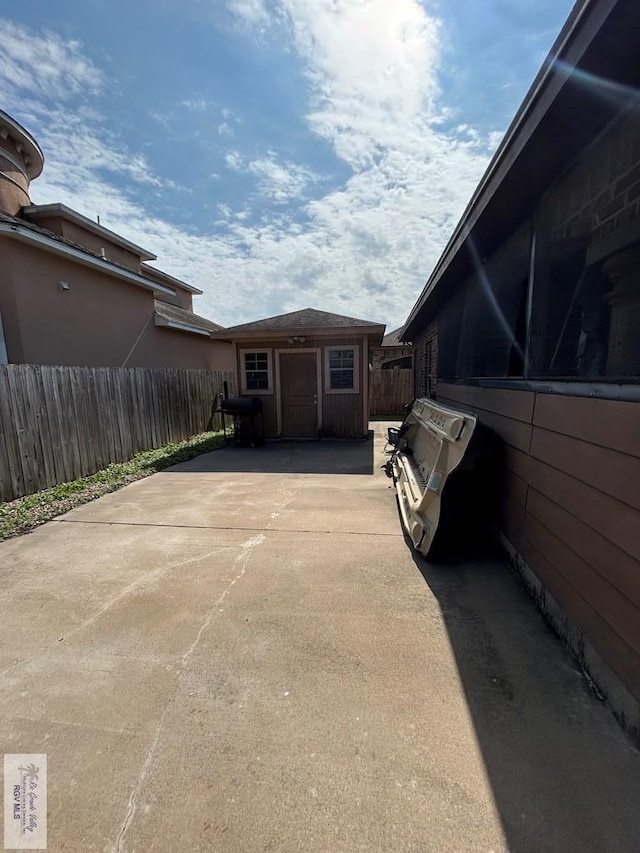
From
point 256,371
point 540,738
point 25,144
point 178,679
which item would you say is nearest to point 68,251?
point 25,144

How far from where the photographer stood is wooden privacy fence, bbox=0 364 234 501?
477 centimetres

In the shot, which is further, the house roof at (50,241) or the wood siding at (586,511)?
the house roof at (50,241)

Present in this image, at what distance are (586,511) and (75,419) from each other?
651cm

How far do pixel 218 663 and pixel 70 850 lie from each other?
34.4 inches

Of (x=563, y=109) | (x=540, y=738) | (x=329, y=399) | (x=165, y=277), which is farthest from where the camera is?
(x=165, y=277)

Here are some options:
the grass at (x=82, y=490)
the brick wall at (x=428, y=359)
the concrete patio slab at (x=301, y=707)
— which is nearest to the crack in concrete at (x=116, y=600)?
the concrete patio slab at (x=301, y=707)

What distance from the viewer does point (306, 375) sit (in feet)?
30.2

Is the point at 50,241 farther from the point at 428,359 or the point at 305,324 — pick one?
the point at 428,359

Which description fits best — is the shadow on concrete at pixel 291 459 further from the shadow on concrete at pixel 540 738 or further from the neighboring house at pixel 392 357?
the neighboring house at pixel 392 357

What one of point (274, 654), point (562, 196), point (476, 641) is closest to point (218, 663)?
point (274, 654)

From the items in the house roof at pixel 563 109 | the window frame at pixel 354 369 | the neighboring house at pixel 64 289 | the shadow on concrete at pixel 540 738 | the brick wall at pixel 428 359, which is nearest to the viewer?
the shadow on concrete at pixel 540 738

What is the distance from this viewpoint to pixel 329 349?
896 centimetres

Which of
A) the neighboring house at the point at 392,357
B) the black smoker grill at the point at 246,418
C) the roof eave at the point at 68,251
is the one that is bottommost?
the black smoker grill at the point at 246,418

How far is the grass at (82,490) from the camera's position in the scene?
13.6ft
